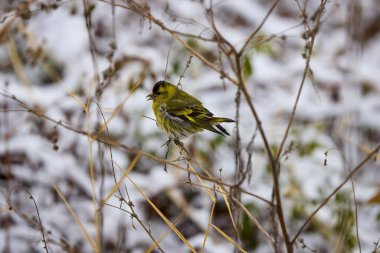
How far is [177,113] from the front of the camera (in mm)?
3230

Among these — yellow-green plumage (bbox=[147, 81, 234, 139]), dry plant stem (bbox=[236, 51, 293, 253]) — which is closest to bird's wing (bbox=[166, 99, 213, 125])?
yellow-green plumage (bbox=[147, 81, 234, 139])

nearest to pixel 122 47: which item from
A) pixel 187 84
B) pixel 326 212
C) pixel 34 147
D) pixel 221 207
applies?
pixel 187 84

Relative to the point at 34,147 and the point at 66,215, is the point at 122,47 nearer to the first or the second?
the point at 34,147

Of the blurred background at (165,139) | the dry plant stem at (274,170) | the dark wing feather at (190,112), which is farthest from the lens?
the blurred background at (165,139)

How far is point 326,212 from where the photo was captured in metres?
4.85

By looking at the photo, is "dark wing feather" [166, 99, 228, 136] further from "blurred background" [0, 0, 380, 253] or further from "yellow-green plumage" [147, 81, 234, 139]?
"blurred background" [0, 0, 380, 253]

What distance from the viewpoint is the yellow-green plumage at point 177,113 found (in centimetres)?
315

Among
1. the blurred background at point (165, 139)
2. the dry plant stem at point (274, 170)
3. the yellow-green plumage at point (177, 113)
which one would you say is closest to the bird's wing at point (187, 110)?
the yellow-green plumage at point (177, 113)

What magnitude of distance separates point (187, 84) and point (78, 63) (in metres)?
1.17

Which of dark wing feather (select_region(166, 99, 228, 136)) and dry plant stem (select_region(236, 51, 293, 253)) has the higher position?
dark wing feather (select_region(166, 99, 228, 136))

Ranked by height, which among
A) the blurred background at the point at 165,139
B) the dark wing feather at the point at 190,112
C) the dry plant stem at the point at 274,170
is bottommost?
the dry plant stem at the point at 274,170

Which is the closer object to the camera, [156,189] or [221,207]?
[156,189]

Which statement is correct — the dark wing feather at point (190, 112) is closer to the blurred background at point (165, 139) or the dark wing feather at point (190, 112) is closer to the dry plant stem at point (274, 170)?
the blurred background at point (165, 139)

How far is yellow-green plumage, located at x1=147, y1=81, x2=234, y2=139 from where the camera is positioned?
315 cm
